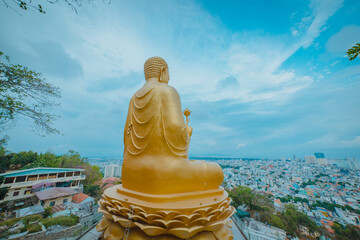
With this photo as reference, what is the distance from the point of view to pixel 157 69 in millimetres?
4512

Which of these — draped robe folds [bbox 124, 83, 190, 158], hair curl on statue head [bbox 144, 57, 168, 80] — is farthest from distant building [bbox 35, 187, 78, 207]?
hair curl on statue head [bbox 144, 57, 168, 80]

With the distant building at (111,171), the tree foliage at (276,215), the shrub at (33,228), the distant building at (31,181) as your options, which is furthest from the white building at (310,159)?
the shrub at (33,228)

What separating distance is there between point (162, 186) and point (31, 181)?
22.0 metres

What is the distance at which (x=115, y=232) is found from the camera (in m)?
2.96

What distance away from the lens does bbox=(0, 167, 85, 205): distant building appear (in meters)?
15.2

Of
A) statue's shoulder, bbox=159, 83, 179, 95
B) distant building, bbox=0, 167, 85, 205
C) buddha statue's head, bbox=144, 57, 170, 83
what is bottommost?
distant building, bbox=0, 167, 85, 205

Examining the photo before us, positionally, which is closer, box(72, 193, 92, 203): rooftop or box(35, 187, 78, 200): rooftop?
box(35, 187, 78, 200): rooftop

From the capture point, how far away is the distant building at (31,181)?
49.9 feet

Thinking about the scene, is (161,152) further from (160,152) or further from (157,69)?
(157,69)

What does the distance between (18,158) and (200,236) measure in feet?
87.7

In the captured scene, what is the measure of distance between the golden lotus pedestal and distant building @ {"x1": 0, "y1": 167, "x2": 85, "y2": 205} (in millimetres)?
18023

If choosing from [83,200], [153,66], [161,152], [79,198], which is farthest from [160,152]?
[79,198]

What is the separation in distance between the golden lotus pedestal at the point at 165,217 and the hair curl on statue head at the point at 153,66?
3.29 m

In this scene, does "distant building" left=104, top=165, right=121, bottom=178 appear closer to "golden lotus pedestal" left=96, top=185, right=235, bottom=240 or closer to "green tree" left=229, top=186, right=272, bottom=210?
"green tree" left=229, top=186, right=272, bottom=210
